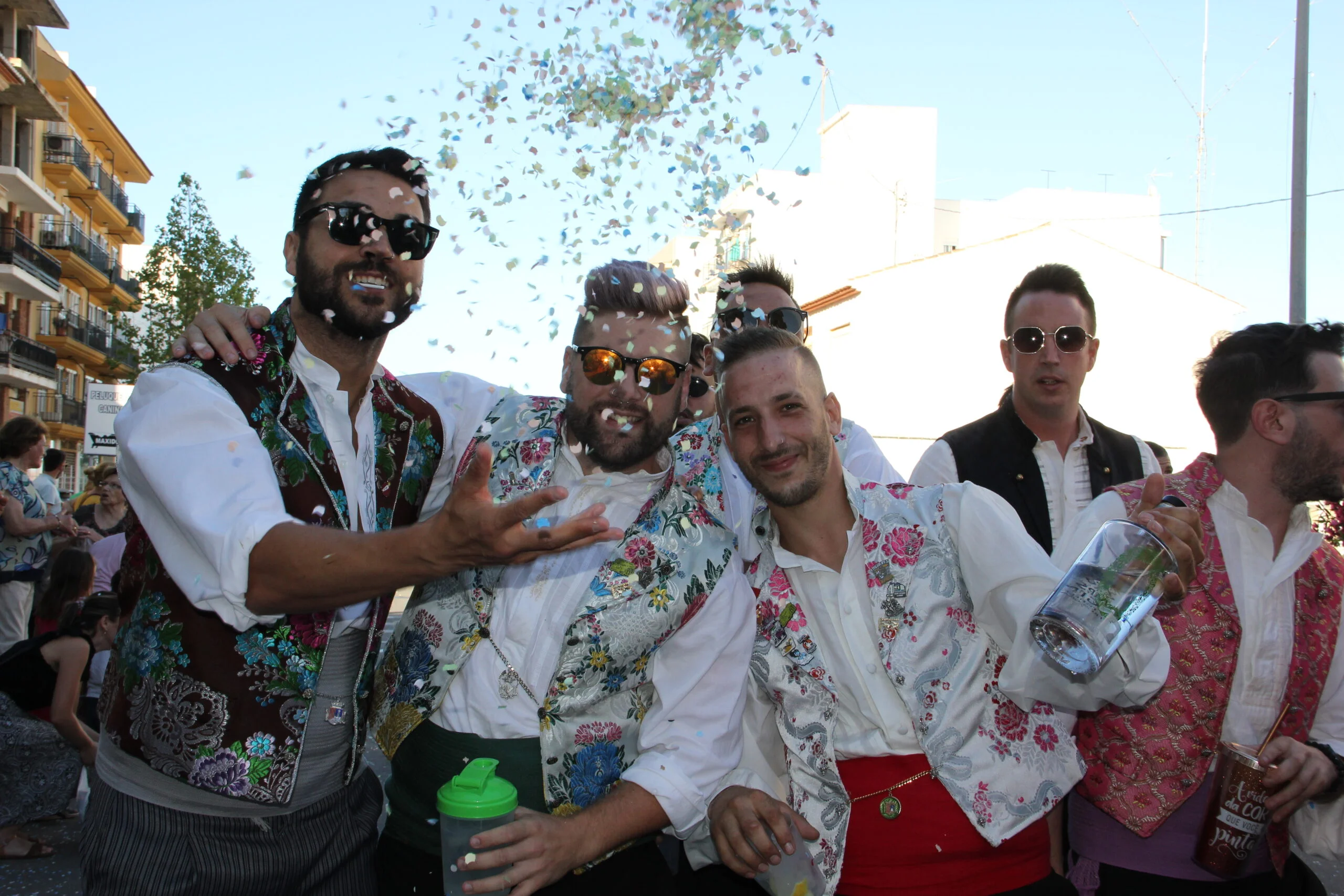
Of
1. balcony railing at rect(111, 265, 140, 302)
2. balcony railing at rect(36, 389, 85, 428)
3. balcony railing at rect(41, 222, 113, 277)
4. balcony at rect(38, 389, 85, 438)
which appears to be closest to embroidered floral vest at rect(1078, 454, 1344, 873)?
balcony at rect(38, 389, 85, 438)

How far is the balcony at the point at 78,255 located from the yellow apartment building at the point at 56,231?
0.06 meters

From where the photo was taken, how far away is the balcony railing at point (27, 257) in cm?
3288

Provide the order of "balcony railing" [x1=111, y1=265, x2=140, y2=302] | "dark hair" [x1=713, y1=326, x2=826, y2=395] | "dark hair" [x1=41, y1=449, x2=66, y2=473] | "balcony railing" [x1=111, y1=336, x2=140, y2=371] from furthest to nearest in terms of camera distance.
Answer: "balcony railing" [x1=111, y1=265, x2=140, y2=302], "balcony railing" [x1=111, y1=336, x2=140, y2=371], "dark hair" [x1=41, y1=449, x2=66, y2=473], "dark hair" [x1=713, y1=326, x2=826, y2=395]

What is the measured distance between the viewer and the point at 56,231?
124 ft

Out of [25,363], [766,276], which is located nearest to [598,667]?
[766,276]

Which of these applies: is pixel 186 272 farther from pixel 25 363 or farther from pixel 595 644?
pixel 595 644

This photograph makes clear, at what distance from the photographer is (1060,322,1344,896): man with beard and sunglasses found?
8.38ft

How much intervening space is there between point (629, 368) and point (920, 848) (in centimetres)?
139

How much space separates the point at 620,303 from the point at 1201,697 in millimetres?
1850

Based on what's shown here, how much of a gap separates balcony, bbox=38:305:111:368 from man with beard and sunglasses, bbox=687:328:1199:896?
42645 millimetres

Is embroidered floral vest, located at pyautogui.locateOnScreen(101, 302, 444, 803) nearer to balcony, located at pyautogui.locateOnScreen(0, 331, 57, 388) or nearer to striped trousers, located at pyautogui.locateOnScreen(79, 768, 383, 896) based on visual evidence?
striped trousers, located at pyautogui.locateOnScreen(79, 768, 383, 896)

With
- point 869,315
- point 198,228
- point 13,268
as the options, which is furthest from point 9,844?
point 13,268

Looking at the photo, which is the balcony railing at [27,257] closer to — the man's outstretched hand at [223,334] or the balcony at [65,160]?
the balcony at [65,160]

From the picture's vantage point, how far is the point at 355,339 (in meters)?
2.44
